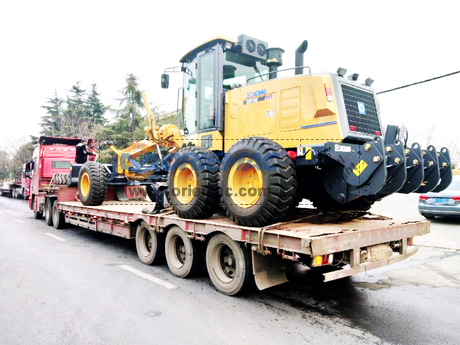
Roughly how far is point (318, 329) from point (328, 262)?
2.48 feet

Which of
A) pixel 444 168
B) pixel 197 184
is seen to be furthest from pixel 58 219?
pixel 444 168

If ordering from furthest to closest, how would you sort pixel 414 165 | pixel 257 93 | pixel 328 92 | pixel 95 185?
pixel 95 185 < pixel 257 93 < pixel 328 92 < pixel 414 165

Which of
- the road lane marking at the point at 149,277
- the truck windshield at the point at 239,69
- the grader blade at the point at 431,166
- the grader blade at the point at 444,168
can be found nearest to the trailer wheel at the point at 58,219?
the road lane marking at the point at 149,277

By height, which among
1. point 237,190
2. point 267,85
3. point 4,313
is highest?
point 267,85

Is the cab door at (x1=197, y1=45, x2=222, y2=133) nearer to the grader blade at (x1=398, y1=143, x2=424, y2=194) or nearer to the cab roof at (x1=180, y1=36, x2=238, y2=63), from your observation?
the cab roof at (x1=180, y1=36, x2=238, y2=63)

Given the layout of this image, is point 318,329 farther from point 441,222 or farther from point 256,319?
point 441,222

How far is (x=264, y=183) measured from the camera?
4605 millimetres

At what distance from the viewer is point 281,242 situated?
4.24m

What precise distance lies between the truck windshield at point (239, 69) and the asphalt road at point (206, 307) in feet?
11.5

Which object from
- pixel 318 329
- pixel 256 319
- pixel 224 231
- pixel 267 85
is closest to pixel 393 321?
pixel 318 329

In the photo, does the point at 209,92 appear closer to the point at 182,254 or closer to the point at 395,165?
the point at 182,254

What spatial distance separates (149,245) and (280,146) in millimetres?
3750

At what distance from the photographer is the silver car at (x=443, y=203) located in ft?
39.0

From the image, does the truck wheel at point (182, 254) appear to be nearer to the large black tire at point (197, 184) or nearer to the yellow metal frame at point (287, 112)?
the large black tire at point (197, 184)
